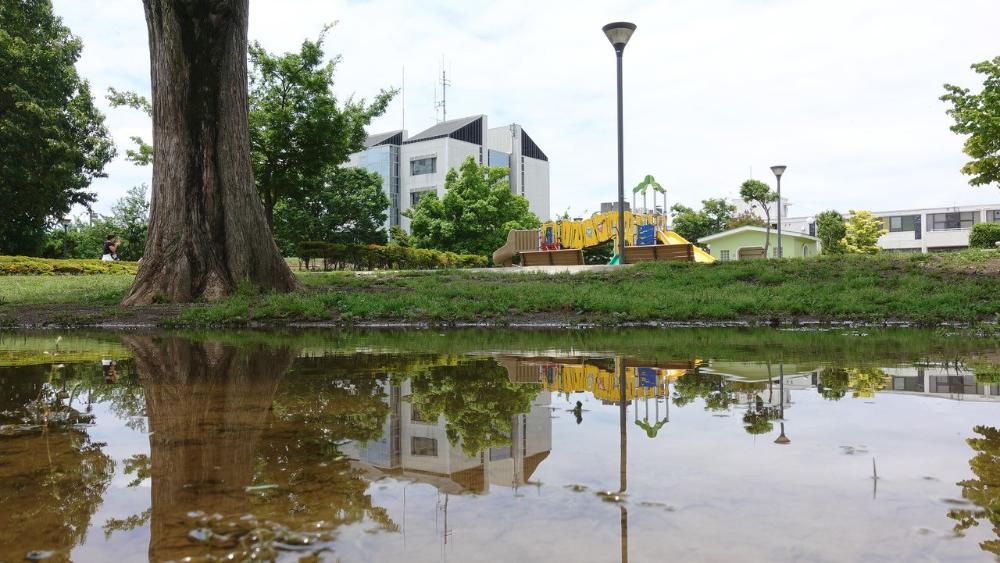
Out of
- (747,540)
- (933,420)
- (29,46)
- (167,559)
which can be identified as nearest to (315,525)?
(167,559)

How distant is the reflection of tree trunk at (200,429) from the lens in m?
1.79

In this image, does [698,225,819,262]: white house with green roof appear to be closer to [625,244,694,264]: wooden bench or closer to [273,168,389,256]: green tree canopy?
[625,244,694,264]: wooden bench

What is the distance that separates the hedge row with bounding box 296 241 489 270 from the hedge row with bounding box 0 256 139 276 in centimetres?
580

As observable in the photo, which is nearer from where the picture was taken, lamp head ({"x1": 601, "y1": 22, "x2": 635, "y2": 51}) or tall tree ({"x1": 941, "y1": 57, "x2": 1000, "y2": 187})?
lamp head ({"x1": 601, "y1": 22, "x2": 635, "y2": 51})

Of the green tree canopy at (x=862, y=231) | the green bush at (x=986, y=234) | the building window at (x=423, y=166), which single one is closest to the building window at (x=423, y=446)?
the green bush at (x=986, y=234)

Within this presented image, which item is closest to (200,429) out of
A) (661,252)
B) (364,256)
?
(661,252)

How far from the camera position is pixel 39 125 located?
29.1m

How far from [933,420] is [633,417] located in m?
1.30

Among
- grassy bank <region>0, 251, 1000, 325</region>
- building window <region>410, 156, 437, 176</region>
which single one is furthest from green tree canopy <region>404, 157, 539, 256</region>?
grassy bank <region>0, 251, 1000, 325</region>

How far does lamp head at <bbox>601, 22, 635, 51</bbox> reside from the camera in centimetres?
1330

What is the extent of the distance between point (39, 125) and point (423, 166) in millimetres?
Result: 44032

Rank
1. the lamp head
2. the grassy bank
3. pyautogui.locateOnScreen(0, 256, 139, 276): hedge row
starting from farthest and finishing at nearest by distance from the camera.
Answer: pyautogui.locateOnScreen(0, 256, 139, 276): hedge row → the lamp head → the grassy bank

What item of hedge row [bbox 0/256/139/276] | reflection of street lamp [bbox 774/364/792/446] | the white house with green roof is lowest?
reflection of street lamp [bbox 774/364/792/446]

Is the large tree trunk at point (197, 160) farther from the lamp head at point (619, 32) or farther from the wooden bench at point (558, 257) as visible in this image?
the wooden bench at point (558, 257)
